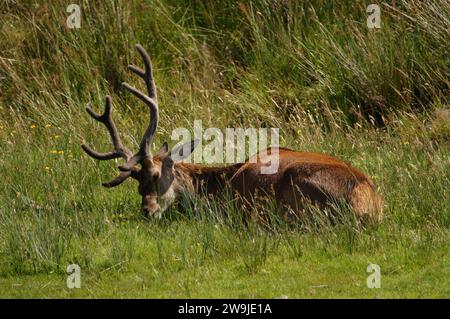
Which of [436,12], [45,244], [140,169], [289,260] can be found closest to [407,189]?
[289,260]

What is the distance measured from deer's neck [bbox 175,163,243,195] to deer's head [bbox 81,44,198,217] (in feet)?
0.54

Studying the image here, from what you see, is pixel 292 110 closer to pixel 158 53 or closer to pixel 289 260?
pixel 158 53

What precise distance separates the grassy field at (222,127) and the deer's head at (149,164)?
0.20 m

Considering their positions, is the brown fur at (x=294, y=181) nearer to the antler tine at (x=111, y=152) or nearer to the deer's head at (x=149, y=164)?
the deer's head at (x=149, y=164)

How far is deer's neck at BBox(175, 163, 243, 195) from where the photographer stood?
10602mm

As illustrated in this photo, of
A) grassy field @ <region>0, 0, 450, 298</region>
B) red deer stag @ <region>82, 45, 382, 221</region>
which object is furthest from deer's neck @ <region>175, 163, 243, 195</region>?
grassy field @ <region>0, 0, 450, 298</region>

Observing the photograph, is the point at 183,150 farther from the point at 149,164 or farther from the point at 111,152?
the point at 111,152

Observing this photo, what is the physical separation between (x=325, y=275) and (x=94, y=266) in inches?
67.8

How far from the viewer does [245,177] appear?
1037 cm

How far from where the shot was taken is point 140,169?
10.2 m

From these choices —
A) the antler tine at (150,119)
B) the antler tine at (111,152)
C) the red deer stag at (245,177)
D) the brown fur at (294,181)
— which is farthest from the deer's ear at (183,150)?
the antler tine at (111,152)

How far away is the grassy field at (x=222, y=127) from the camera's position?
8570 millimetres

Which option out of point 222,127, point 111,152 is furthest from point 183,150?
point 222,127

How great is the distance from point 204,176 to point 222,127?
6.41ft
